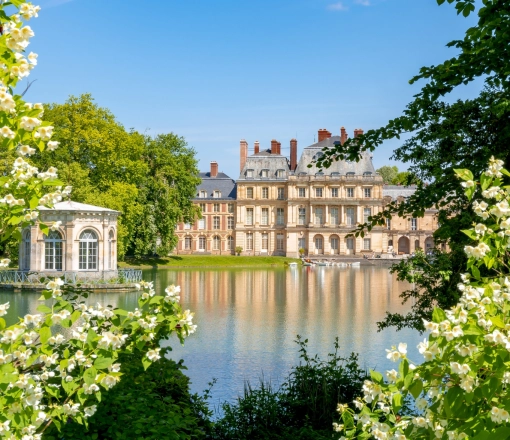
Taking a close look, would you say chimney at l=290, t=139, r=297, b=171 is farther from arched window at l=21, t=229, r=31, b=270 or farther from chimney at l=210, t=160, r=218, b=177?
arched window at l=21, t=229, r=31, b=270

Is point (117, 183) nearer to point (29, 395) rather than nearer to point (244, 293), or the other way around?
point (244, 293)

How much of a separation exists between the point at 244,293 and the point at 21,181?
72.0ft

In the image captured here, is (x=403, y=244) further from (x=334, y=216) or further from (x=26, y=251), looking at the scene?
(x=26, y=251)

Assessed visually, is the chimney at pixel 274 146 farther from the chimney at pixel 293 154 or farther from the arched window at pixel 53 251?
the arched window at pixel 53 251

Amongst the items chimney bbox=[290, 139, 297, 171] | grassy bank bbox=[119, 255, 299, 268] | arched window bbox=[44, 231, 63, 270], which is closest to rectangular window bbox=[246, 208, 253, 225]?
chimney bbox=[290, 139, 297, 171]

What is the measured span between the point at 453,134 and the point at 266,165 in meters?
55.2

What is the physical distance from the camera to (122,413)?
18.3 feet

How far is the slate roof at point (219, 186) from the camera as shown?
63.1 meters

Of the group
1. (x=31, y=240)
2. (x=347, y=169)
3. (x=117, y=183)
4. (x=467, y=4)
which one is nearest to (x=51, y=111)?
(x=117, y=183)

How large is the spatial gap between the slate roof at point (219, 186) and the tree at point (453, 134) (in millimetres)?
55347

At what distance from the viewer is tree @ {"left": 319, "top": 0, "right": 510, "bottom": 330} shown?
517cm

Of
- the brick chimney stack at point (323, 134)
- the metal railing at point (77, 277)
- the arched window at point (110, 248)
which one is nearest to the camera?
the metal railing at point (77, 277)

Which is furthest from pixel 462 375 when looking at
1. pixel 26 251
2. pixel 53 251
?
pixel 26 251

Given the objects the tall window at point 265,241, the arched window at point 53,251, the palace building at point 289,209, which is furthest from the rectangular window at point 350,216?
the arched window at point 53,251
